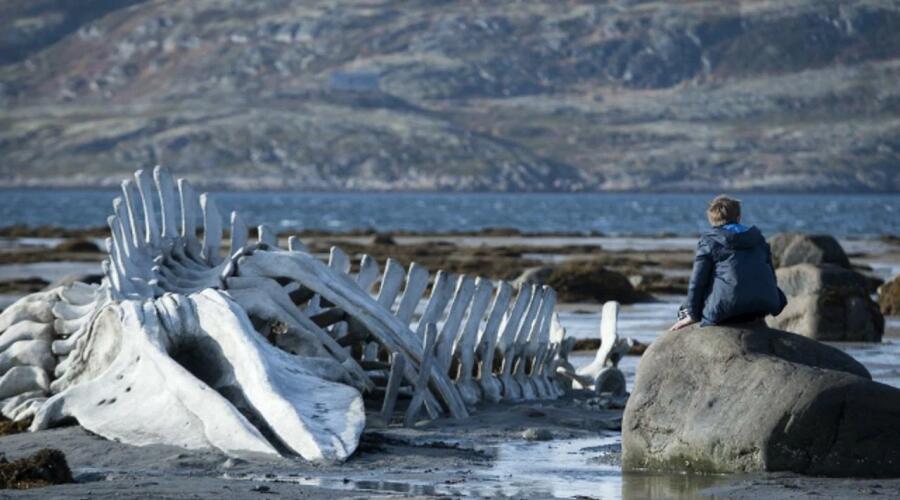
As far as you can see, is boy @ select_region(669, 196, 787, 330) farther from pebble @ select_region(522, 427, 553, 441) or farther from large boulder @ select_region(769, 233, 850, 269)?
large boulder @ select_region(769, 233, 850, 269)

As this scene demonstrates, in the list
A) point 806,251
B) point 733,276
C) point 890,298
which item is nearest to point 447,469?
point 733,276

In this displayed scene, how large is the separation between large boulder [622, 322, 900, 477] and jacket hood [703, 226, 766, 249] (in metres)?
0.47

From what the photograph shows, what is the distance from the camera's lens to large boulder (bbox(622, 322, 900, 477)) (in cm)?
1038

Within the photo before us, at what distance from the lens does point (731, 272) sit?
11.1 m

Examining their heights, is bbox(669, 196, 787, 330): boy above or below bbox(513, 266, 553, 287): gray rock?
above

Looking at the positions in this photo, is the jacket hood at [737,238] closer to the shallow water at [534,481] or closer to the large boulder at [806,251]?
the shallow water at [534,481]

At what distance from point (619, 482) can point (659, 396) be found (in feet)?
2.03

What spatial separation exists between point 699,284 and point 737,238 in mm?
364

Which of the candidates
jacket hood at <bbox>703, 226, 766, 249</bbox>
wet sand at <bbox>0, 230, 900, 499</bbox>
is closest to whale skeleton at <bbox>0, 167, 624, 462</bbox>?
wet sand at <bbox>0, 230, 900, 499</bbox>

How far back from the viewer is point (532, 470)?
36.6 ft

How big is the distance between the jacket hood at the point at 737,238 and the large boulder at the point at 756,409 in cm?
47

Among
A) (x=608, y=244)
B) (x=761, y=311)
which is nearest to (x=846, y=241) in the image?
(x=608, y=244)

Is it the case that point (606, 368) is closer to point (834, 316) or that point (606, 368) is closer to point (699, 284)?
point (699, 284)

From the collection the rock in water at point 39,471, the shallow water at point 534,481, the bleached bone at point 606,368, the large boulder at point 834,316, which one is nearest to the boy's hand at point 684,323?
the shallow water at point 534,481
